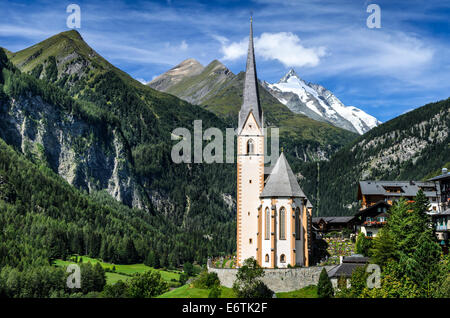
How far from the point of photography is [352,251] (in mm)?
110062

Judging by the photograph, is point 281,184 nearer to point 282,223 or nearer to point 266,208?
point 266,208

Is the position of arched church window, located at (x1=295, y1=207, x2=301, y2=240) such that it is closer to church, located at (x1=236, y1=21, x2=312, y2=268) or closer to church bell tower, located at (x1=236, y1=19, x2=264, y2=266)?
church, located at (x1=236, y1=21, x2=312, y2=268)

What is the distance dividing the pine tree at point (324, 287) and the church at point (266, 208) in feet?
36.2

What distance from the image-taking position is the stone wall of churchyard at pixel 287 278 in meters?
90.5

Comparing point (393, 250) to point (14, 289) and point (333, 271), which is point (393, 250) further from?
point (14, 289)

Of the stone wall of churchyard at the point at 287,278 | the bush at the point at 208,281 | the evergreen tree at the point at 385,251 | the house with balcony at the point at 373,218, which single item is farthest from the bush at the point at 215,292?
the house with balcony at the point at 373,218

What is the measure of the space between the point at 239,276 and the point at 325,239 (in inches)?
1574

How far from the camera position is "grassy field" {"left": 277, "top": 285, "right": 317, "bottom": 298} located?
8825 cm

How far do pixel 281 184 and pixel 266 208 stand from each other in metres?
5.18

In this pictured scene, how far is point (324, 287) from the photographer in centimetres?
8638

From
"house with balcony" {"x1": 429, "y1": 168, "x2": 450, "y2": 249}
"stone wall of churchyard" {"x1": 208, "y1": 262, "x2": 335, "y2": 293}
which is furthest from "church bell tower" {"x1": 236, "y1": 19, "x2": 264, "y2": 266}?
"house with balcony" {"x1": 429, "y1": 168, "x2": 450, "y2": 249}

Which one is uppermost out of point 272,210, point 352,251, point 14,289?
point 272,210
